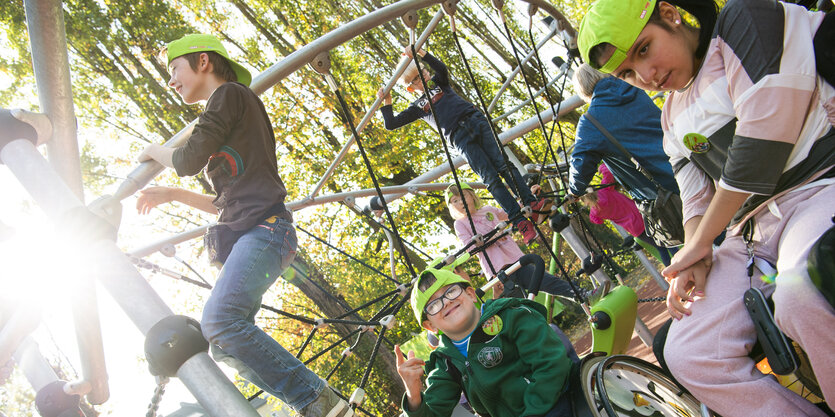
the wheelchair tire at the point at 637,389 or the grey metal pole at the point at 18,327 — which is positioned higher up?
the grey metal pole at the point at 18,327

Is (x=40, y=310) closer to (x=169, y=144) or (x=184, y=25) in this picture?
(x=169, y=144)

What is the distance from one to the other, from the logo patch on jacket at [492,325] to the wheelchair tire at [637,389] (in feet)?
1.26

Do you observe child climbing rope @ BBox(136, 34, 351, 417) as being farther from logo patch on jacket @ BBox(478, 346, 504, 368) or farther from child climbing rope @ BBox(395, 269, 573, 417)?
logo patch on jacket @ BBox(478, 346, 504, 368)

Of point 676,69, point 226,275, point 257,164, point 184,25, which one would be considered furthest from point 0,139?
point 184,25

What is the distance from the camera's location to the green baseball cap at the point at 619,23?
147cm

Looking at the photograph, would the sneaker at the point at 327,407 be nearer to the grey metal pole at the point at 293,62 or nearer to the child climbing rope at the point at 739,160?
the grey metal pole at the point at 293,62

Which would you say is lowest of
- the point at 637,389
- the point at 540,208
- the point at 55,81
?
the point at 637,389

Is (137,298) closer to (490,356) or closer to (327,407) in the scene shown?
(327,407)

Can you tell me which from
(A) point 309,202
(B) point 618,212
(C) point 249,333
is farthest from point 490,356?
(A) point 309,202

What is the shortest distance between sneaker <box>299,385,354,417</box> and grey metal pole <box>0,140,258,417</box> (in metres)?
0.97

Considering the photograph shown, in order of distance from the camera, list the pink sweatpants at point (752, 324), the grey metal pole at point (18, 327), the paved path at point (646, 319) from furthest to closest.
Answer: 1. the paved path at point (646, 319)
2. the grey metal pole at point (18, 327)
3. the pink sweatpants at point (752, 324)

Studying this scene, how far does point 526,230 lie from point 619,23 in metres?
2.50

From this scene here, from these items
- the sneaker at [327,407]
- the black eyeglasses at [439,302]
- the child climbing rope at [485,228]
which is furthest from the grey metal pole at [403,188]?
the sneaker at [327,407]

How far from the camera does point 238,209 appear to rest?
2.21 metres
